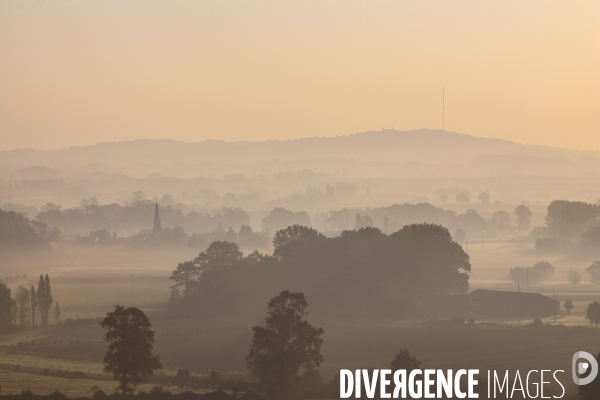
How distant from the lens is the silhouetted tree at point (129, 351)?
5453cm

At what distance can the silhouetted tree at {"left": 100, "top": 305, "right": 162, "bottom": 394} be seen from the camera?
54.5m

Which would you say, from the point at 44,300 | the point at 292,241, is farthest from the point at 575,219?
the point at 44,300

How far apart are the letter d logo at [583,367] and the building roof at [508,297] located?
32.4m

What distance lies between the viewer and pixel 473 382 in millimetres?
53688

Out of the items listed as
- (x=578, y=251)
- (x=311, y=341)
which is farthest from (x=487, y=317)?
(x=578, y=251)

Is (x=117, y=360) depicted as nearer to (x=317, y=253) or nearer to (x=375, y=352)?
(x=375, y=352)

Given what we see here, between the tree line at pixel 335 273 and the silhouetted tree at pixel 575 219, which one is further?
the silhouetted tree at pixel 575 219

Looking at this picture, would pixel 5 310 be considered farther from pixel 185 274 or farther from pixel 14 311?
pixel 185 274

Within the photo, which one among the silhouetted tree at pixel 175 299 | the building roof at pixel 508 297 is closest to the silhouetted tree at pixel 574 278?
the building roof at pixel 508 297

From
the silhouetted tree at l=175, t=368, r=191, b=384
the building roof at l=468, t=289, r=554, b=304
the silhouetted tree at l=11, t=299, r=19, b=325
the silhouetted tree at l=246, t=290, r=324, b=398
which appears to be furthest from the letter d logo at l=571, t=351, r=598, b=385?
the silhouetted tree at l=11, t=299, r=19, b=325

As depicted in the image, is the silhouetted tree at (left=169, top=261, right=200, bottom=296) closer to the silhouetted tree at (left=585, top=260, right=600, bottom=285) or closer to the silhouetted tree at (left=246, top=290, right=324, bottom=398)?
the silhouetted tree at (left=246, top=290, right=324, bottom=398)

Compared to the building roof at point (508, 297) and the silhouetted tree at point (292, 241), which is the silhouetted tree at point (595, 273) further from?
the silhouetted tree at point (292, 241)

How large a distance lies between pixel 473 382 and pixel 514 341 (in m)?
19.8

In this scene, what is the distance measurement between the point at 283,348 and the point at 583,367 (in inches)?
702
